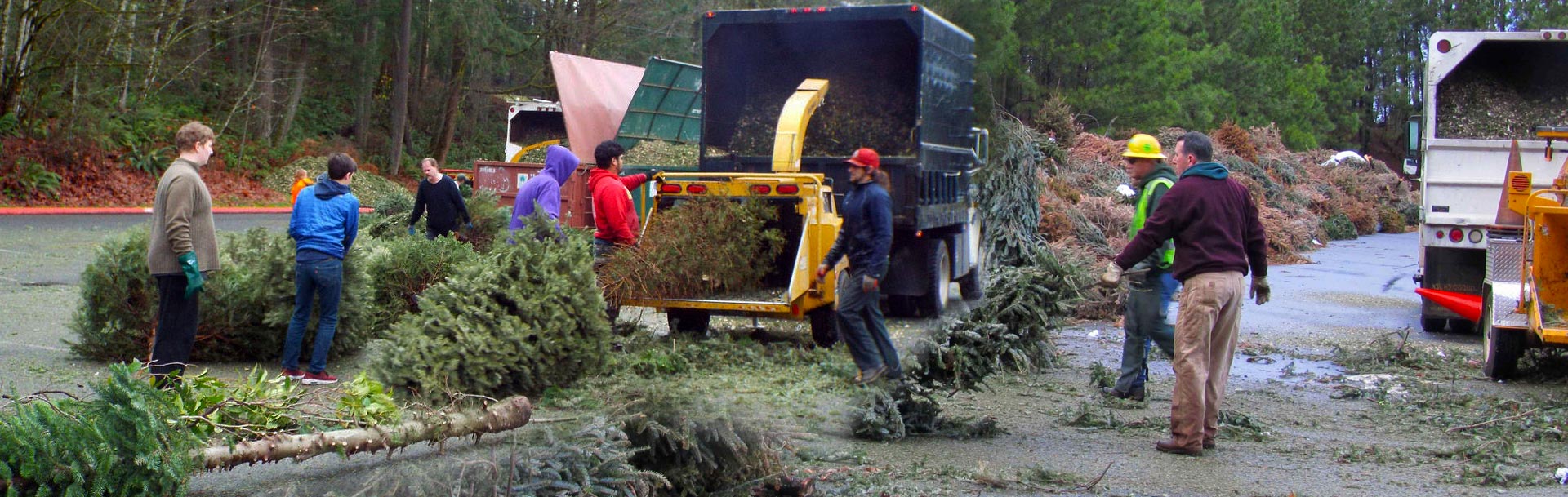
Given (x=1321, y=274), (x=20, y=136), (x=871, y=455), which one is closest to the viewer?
(x=871, y=455)

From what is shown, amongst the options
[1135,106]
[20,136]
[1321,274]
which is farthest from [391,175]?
[1321,274]

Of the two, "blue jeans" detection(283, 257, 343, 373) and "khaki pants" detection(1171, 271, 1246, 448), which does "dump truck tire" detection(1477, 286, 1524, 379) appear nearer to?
"khaki pants" detection(1171, 271, 1246, 448)

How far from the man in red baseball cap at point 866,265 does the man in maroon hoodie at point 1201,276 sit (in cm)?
159

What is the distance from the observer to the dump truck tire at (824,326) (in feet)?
32.5

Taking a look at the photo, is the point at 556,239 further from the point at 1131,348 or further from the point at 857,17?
the point at 857,17

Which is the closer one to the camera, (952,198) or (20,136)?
(952,198)

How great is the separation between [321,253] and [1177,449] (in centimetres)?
478

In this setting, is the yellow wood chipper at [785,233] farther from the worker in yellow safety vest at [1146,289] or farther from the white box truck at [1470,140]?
the white box truck at [1470,140]

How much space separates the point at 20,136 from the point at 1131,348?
2421cm

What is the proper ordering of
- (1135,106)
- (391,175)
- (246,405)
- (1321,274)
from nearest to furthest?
(246,405)
(1321,274)
(1135,106)
(391,175)

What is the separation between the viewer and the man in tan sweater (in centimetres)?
637

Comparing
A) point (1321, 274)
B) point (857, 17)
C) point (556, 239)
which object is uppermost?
point (857, 17)

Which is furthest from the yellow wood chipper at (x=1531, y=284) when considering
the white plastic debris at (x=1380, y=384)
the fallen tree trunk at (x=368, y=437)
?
the fallen tree trunk at (x=368, y=437)

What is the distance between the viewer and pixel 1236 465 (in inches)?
238
